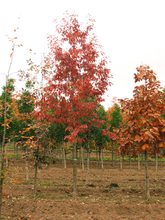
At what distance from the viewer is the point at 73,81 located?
16109 millimetres

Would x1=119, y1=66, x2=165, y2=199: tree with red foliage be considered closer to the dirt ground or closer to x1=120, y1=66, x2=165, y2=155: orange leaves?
x1=120, y1=66, x2=165, y2=155: orange leaves

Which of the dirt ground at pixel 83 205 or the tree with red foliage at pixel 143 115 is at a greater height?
the tree with red foliage at pixel 143 115

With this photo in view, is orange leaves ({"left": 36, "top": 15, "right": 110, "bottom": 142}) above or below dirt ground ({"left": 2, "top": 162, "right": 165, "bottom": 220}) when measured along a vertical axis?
above

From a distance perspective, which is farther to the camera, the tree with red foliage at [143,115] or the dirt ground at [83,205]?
the tree with red foliage at [143,115]

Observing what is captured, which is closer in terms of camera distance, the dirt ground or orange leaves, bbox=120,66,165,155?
the dirt ground

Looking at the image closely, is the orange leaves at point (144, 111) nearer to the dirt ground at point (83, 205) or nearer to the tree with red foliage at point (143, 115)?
the tree with red foliage at point (143, 115)

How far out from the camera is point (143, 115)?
15328mm

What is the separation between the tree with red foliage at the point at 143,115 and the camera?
1512 cm

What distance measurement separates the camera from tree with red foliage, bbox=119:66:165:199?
1512cm

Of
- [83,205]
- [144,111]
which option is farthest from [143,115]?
[83,205]

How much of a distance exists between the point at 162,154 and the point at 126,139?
248cm

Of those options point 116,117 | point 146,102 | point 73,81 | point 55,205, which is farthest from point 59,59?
point 116,117

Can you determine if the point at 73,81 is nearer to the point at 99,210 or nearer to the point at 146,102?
the point at 146,102

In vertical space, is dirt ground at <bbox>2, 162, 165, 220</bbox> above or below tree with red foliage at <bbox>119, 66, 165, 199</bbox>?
below
